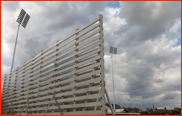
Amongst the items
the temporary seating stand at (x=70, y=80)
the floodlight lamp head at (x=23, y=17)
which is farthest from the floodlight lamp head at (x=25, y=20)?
the temporary seating stand at (x=70, y=80)

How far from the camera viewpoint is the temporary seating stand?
209 inches

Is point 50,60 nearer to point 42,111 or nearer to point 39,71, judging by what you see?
point 39,71

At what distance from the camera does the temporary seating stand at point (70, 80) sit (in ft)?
17.4

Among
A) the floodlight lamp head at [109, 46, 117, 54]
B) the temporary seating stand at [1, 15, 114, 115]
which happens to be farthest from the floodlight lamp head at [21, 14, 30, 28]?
the floodlight lamp head at [109, 46, 117, 54]

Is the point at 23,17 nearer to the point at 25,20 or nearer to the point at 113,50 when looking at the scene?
the point at 25,20

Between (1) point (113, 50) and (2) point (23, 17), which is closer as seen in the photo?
(2) point (23, 17)

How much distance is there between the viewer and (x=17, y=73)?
11.9 metres

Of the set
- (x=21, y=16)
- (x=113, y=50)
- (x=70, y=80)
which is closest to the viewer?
(x=70, y=80)

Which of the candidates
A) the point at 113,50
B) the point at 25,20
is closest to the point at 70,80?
the point at 25,20

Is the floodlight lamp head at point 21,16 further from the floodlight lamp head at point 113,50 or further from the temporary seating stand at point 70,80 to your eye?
the floodlight lamp head at point 113,50

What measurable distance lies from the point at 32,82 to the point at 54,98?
3.05 meters

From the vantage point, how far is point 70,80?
6.29 meters

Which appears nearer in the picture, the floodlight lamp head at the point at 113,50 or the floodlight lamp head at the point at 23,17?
the floodlight lamp head at the point at 23,17

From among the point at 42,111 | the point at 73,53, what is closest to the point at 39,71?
the point at 42,111
